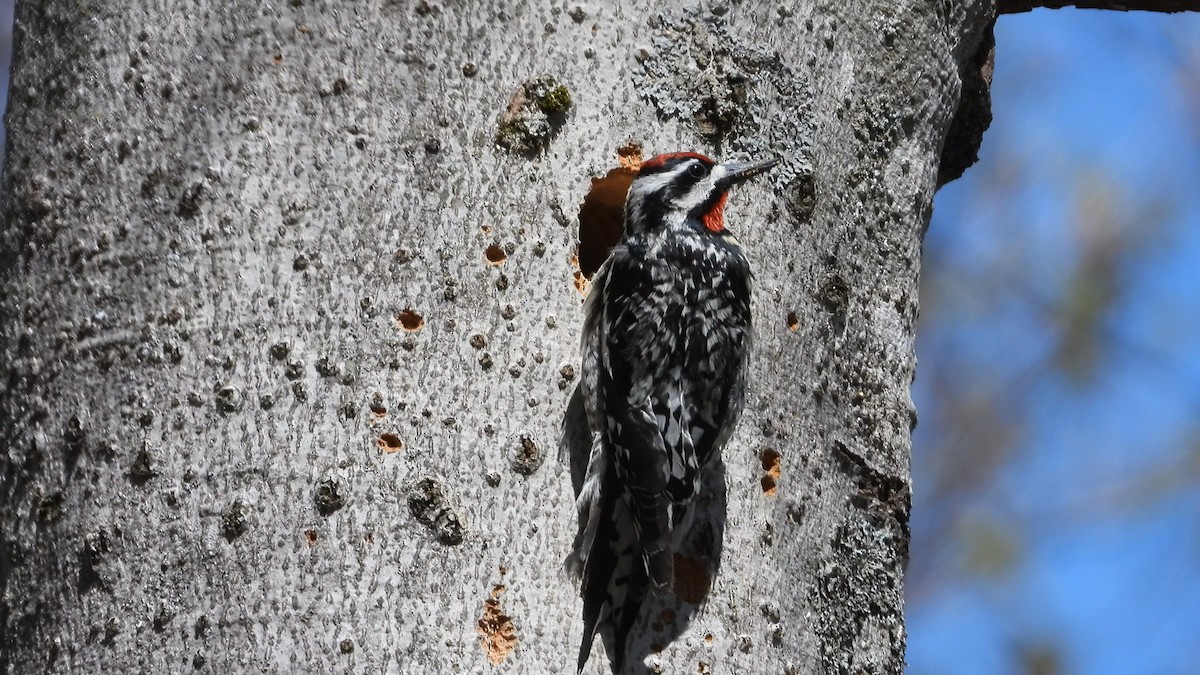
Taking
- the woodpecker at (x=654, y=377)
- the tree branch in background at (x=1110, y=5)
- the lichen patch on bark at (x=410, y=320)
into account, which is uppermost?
the tree branch in background at (x=1110, y=5)

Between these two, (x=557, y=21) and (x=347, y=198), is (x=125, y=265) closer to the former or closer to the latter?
(x=347, y=198)

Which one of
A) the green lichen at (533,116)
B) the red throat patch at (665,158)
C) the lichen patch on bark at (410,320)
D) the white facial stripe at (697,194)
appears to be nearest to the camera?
the lichen patch on bark at (410,320)

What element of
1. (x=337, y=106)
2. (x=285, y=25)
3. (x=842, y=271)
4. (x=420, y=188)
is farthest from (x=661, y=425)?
(x=285, y=25)

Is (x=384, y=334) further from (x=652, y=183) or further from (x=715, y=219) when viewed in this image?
(x=715, y=219)

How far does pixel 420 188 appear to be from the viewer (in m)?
2.74

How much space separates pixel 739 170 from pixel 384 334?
871 mm

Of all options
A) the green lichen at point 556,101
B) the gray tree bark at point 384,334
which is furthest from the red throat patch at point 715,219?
the green lichen at point 556,101

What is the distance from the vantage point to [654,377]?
3.09 meters

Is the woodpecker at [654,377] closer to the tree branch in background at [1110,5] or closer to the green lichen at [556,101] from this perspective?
the green lichen at [556,101]

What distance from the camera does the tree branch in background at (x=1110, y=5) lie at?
4.08 metres

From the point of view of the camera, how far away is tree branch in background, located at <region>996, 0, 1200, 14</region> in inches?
161

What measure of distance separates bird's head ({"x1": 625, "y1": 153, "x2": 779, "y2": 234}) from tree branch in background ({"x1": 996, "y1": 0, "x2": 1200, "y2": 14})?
1271 millimetres

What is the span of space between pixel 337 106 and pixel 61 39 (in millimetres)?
646

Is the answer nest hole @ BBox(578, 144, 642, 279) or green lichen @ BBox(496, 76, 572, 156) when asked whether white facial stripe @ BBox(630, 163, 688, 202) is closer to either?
nest hole @ BBox(578, 144, 642, 279)
